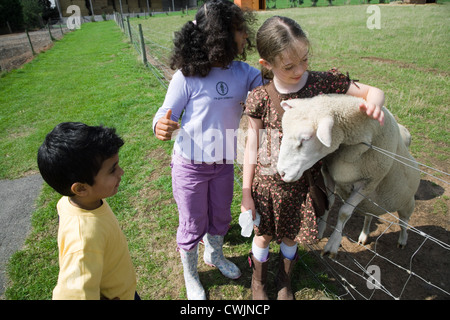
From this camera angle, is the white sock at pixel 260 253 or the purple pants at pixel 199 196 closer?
the purple pants at pixel 199 196

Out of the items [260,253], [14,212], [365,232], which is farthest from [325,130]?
[14,212]

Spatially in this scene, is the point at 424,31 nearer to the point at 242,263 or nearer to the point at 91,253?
the point at 242,263

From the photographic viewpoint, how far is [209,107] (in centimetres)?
179

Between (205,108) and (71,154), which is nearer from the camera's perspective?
(71,154)

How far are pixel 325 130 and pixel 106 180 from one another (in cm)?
114

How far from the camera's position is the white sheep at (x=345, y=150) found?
148 cm

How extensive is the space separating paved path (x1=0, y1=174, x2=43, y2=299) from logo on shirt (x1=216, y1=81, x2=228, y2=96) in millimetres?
2639

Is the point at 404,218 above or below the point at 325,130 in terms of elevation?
below

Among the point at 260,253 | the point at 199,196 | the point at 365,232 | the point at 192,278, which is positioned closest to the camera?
the point at 199,196

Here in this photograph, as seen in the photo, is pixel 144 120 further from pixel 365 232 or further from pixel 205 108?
pixel 365 232

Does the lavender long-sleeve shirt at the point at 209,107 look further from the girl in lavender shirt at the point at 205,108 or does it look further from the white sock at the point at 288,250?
the white sock at the point at 288,250

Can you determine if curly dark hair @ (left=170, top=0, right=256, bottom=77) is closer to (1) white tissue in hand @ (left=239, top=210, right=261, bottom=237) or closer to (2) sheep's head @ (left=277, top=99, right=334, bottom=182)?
(2) sheep's head @ (left=277, top=99, right=334, bottom=182)

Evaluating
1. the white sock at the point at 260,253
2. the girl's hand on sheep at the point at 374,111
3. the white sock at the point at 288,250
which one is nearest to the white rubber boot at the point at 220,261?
the white sock at the point at 260,253

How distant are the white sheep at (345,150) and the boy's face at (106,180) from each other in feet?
2.93
